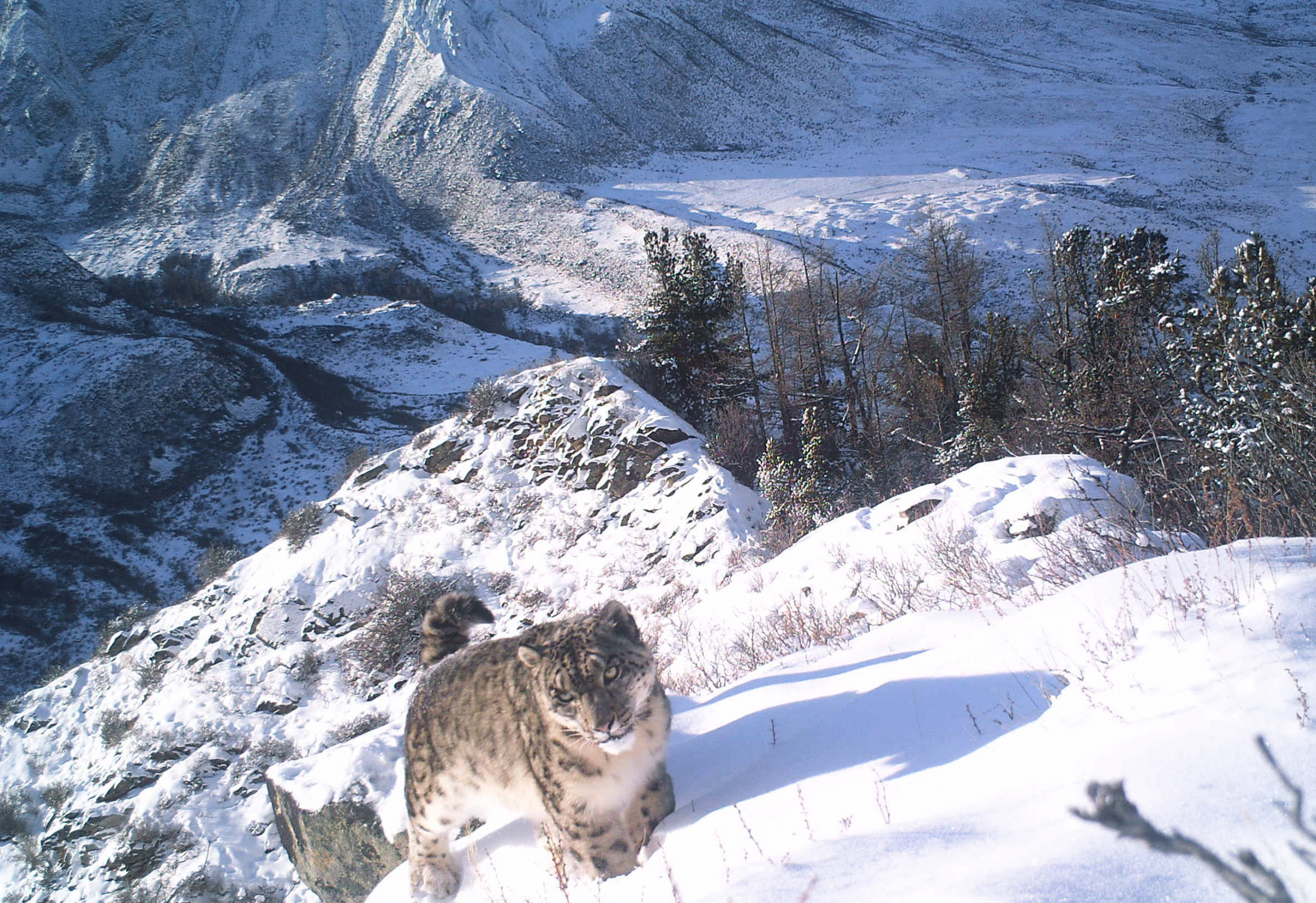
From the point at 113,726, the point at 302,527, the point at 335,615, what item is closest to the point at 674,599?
the point at 335,615

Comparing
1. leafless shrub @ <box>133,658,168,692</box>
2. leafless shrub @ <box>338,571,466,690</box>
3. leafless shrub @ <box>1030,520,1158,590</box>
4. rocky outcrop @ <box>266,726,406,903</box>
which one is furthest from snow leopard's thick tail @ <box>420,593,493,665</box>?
leafless shrub @ <box>133,658,168,692</box>

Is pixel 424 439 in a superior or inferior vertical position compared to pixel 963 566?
superior

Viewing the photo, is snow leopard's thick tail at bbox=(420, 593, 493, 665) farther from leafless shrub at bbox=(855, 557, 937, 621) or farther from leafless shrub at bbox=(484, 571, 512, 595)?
leafless shrub at bbox=(484, 571, 512, 595)

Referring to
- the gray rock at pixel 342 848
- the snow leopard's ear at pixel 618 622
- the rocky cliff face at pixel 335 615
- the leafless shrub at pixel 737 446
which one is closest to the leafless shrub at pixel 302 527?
the rocky cliff face at pixel 335 615

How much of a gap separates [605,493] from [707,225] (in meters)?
39.3

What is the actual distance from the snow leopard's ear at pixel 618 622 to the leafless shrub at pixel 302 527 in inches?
714

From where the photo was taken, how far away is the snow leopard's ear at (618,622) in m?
2.92

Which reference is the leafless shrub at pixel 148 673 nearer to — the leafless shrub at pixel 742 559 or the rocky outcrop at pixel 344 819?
the rocky outcrop at pixel 344 819

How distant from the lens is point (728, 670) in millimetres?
6711

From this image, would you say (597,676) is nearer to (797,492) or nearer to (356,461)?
(797,492)

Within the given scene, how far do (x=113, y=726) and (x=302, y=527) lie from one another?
19.8 ft

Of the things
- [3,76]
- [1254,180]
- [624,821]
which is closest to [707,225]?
[1254,180]

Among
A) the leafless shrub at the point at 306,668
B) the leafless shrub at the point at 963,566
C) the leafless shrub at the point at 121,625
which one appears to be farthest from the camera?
the leafless shrub at the point at 121,625

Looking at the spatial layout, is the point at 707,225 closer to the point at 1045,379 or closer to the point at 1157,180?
the point at 1157,180
